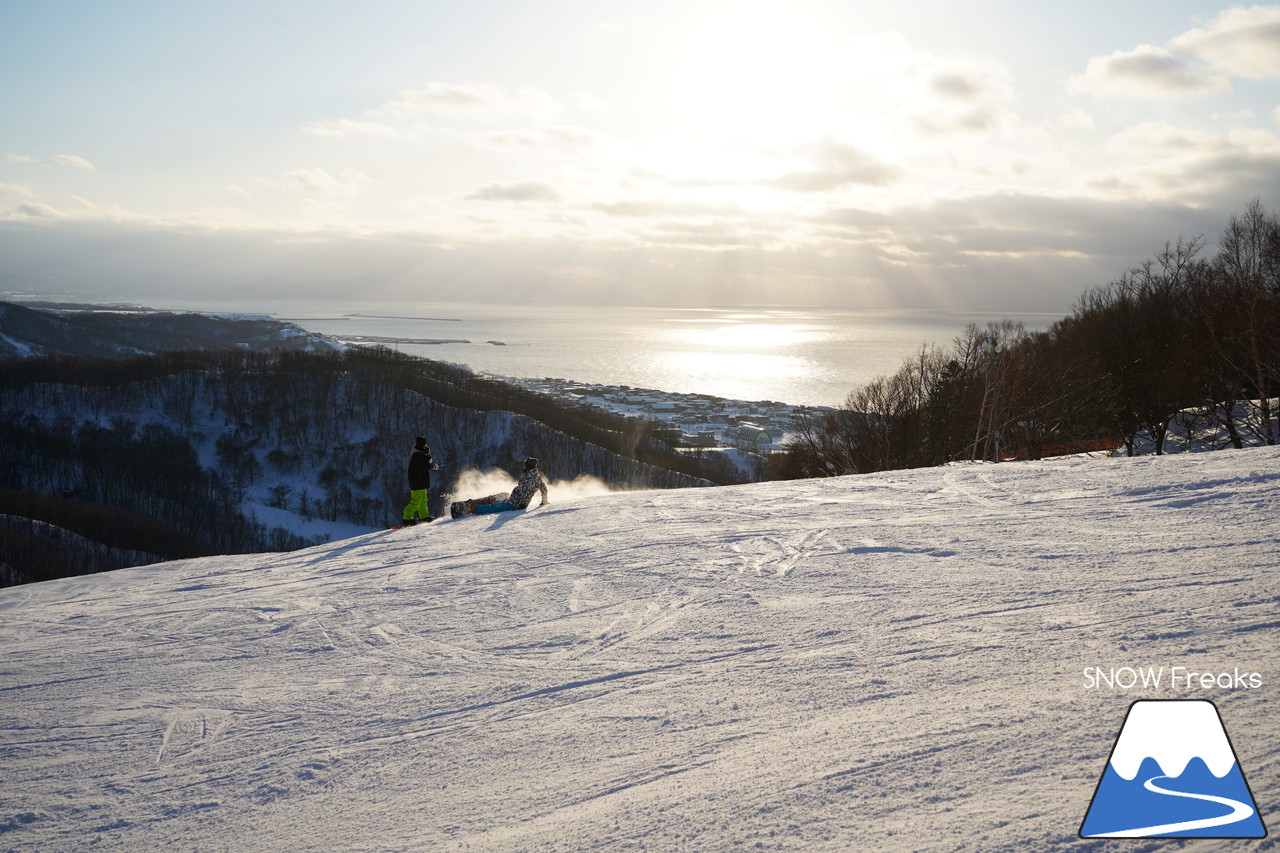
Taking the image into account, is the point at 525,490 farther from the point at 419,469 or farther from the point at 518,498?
the point at 419,469

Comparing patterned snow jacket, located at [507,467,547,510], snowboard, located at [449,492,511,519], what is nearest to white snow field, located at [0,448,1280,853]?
patterned snow jacket, located at [507,467,547,510]

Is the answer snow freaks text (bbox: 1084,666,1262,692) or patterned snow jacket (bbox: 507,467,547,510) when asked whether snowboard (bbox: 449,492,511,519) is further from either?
snow freaks text (bbox: 1084,666,1262,692)

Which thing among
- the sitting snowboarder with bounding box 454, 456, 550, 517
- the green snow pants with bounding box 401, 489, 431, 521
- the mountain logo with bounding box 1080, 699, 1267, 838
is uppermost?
the mountain logo with bounding box 1080, 699, 1267, 838

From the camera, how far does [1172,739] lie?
340 cm

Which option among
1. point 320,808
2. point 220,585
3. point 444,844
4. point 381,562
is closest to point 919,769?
point 444,844

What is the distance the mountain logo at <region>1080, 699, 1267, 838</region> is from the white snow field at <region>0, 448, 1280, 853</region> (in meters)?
0.07

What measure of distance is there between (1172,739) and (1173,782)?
402 millimetres

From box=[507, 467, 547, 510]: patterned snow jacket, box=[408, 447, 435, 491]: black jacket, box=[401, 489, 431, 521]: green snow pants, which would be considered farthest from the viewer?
box=[401, 489, 431, 521]: green snow pants

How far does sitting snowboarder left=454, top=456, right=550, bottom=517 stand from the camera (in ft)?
41.5

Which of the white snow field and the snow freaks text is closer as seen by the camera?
the white snow field

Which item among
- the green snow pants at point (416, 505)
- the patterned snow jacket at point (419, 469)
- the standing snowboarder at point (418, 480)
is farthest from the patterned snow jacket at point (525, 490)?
the green snow pants at point (416, 505)

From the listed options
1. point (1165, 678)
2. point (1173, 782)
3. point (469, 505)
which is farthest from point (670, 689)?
point (469, 505)

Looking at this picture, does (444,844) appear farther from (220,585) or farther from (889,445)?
(889,445)

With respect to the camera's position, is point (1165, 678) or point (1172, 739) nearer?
point (1172, 739)
